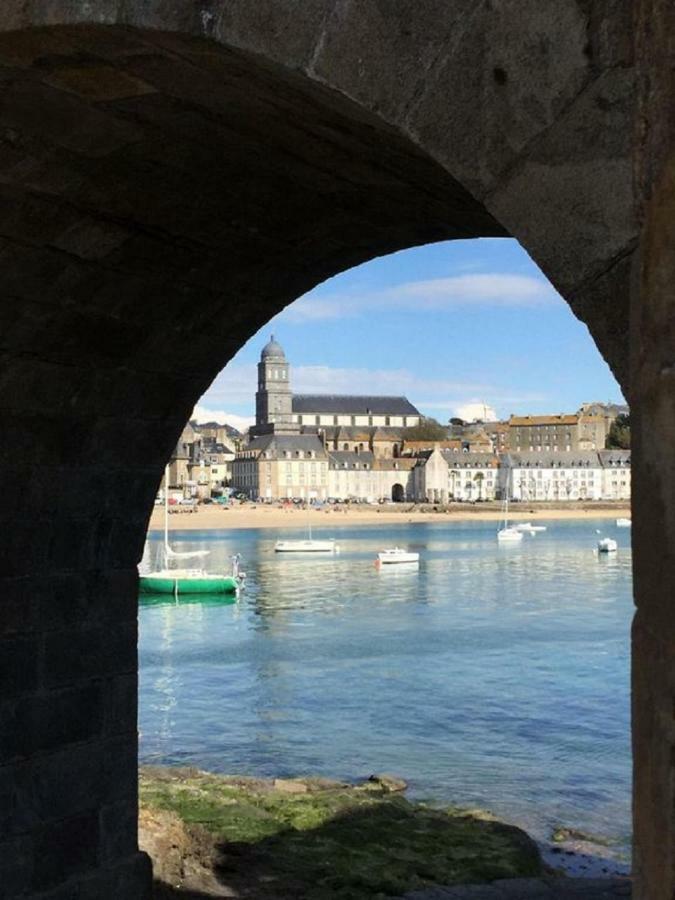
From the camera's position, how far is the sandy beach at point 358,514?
12344 cm

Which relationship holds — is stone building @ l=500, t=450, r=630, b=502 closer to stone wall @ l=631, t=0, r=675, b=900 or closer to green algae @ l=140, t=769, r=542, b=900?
green algae @ l=140, t=769, r=542, b=900

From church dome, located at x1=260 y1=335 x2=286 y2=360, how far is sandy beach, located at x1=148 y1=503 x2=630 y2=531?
4243cm

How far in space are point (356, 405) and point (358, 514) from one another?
43181 millimetres

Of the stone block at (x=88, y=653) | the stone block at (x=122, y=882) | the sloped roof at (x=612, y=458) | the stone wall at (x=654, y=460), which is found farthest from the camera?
the sloped roof at (x=612, y=458)

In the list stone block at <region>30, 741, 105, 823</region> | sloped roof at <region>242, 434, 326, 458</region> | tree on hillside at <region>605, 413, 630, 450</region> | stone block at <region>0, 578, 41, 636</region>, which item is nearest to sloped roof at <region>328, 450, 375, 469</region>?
sloped roof at <region>242, 434, 326, 458</region>

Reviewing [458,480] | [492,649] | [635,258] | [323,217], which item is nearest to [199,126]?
[323,217]

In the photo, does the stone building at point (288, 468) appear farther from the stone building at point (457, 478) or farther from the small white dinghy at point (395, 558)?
the small white dinghy at point (395, 558)

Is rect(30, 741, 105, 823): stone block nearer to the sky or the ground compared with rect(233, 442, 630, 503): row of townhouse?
nearer to the ground

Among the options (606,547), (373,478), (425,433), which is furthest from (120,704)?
(425,433)

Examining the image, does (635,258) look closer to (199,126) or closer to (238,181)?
(199,126)

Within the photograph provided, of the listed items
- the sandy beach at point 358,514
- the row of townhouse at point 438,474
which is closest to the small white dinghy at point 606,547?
the sandy beach at point 358,514

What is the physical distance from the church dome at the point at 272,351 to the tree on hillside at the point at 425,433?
964 inches

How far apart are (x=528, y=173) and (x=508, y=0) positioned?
0.35 m

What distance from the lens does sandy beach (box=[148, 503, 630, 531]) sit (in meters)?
123
